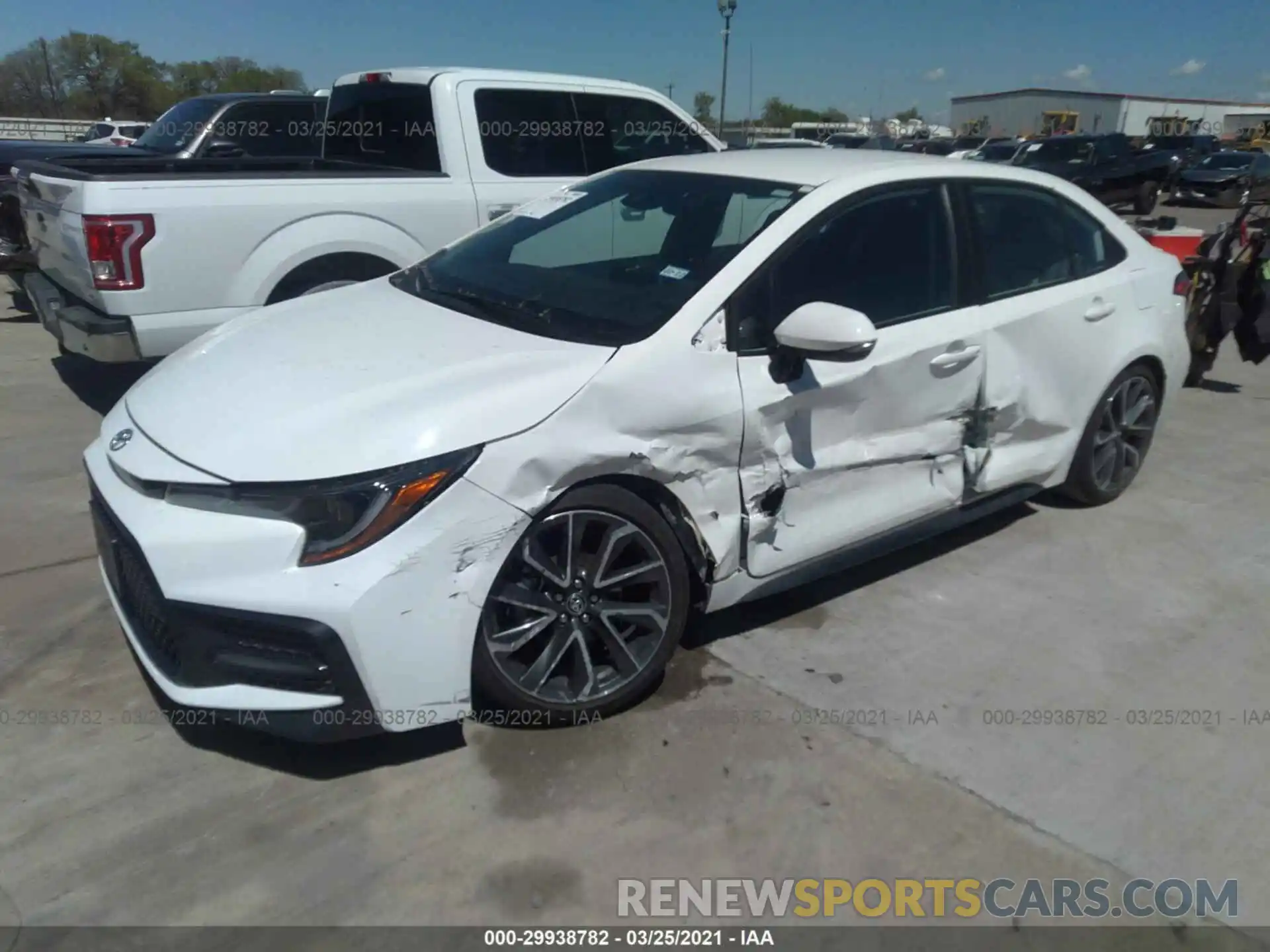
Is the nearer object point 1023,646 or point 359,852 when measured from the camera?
point 359,852

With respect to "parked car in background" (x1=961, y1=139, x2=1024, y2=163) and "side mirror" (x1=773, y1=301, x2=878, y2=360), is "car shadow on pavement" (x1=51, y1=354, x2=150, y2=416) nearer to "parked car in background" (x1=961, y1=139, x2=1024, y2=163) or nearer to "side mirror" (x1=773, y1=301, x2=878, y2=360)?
"side mirror" (x1=773, y1=301, x2=878, y2=360)

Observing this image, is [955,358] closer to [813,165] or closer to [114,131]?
[813,165]

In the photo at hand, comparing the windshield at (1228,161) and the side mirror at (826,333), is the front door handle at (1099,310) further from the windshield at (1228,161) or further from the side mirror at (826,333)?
the windshield at (1228,161)

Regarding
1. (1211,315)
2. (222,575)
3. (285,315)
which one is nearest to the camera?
(222,575)

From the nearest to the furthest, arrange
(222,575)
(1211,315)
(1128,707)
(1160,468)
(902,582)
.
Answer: (222,575) < (1128,707) < (902,582) < (1160,468) < (1211,315)

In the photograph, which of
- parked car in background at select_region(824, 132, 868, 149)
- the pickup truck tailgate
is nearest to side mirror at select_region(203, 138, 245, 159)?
the pickup truck tailgate

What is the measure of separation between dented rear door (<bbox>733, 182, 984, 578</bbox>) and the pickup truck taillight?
10.7 feet

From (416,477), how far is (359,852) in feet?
3.12

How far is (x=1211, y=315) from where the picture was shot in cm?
→ 693

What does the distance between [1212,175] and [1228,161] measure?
1.25 metres

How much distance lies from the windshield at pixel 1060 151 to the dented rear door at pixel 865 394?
20.7 m

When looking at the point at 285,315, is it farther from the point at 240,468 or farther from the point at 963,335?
the point at 963,335

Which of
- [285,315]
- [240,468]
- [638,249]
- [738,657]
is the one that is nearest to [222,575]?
[240,468]

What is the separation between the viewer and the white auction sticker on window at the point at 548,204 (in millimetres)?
4164
